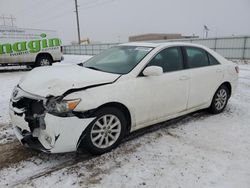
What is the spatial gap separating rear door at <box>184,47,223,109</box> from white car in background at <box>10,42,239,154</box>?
18 millimetres

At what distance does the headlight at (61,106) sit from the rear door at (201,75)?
7.27 ft

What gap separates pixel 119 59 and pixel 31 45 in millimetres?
9352

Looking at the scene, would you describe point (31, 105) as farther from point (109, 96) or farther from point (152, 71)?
point (152, 71)

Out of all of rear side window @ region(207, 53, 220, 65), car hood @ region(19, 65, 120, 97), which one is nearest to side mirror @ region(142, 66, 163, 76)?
car hood @ region(19, 65, 120, 97)

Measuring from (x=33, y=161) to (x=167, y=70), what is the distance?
2408 millimetres

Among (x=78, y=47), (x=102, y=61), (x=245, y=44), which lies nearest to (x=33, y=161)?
(x=102, y=61)

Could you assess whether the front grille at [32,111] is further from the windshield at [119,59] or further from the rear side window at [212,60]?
the rear side window at [212,60]

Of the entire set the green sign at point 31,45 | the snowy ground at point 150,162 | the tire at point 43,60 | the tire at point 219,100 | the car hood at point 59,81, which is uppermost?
the green sign at point 31,45

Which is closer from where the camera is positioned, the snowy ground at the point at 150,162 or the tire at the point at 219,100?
the snowy ground at the point at 150,162

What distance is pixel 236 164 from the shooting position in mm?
2852

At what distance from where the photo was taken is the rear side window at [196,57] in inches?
159

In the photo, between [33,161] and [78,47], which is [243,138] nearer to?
[33,161]

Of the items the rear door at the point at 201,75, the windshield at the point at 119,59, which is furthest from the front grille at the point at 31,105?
the rear door at the point at 201,75

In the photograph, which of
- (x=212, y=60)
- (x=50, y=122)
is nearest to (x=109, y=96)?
(x=50, y=122)
